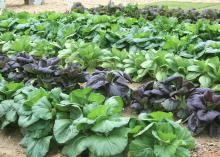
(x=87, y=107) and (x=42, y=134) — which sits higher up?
(x=87, y=107)

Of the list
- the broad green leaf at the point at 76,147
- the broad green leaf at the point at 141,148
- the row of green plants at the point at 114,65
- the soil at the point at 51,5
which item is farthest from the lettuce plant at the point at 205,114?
the soil at the point at 51,5

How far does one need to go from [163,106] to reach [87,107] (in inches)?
42.8

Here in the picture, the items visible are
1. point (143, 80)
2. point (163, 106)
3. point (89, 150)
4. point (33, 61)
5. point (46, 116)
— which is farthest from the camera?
point (143, 80)

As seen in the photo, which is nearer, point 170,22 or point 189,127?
point 189,127

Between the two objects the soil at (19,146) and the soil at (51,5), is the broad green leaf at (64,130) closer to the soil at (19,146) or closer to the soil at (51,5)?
the soil at (19,146)

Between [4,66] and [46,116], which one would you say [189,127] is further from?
[4,66]

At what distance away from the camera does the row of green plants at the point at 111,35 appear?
6722 mm

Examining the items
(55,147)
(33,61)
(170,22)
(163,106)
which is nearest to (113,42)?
(170,22)

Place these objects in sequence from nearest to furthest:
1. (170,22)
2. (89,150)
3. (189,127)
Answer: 1. (89,150)
2. (189,127)
3. (170,22)

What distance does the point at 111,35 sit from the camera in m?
7.54

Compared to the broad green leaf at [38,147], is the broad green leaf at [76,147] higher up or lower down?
higher up

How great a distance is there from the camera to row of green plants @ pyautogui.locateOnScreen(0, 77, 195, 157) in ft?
11.5

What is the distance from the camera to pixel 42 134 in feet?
13.3

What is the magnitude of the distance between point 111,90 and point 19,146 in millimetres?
1186
